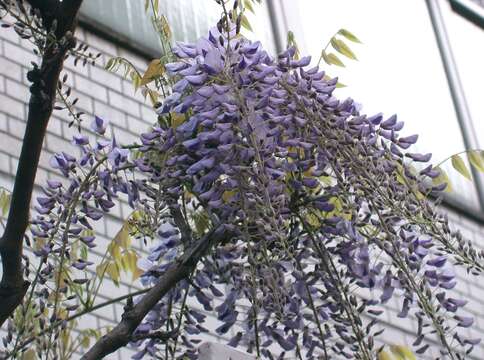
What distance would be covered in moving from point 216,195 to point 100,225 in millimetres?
3125

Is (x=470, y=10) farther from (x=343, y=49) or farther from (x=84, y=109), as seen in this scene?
(x=343, y=49)

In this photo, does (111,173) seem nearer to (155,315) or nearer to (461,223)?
(155,315)

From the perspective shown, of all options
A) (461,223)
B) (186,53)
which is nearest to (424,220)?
(186,53)

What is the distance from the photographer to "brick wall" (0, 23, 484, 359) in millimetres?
5570

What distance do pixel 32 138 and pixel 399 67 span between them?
655cm

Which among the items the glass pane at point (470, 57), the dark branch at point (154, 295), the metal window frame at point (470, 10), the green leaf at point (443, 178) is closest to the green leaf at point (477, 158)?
the green leaf at point (443, 178)

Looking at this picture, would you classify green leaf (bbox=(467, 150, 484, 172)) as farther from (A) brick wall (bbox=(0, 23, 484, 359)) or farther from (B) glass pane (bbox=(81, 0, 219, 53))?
(B) glass pane (bbox=(81, 0, 219, 53))

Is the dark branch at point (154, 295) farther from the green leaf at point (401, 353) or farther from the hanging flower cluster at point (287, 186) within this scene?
the green leaf at point (401, 353)

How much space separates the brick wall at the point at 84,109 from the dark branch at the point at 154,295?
2693 millimetres

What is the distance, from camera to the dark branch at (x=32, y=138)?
2.44 m

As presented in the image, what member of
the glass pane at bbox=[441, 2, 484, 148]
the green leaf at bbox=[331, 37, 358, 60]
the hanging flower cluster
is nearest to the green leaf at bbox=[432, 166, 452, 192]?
the hanging flower cluster

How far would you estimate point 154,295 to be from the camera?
107 inches

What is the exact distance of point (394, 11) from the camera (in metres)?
9.02

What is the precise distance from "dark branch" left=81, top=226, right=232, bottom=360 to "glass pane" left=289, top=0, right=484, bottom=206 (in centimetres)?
534
